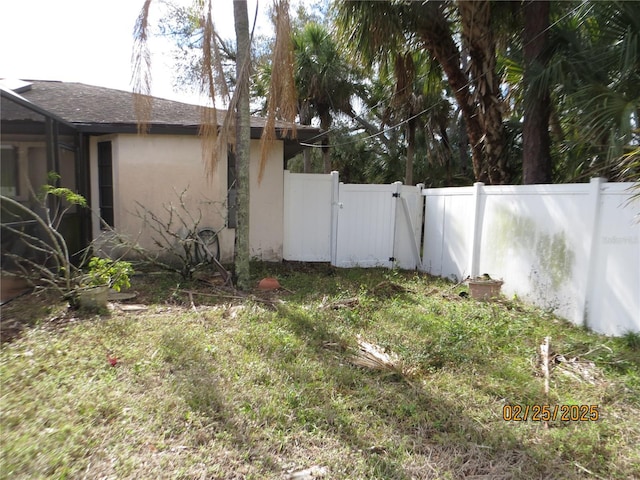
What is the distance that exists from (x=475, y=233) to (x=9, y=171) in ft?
21.5

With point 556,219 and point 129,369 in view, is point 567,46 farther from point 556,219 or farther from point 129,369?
point 129,369

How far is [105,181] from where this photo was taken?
7.60 m

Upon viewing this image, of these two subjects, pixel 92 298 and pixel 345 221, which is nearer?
pixel 92 298

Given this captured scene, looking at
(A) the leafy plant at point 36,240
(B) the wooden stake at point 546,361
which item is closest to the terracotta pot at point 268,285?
(A) the leafy plant at point 36,240

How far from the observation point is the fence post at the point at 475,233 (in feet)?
21.2

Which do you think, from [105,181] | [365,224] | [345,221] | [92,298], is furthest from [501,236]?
[105,181]

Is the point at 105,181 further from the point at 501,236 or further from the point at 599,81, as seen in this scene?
the point at 599,81

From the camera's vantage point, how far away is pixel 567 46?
578 centimetres

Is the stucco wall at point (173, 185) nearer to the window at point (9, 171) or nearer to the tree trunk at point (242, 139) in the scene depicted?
the tree trunk at point (242, 139)

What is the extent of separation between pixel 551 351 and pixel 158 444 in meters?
3.55

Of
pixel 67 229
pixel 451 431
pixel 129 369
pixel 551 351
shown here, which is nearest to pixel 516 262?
pixel 551 351

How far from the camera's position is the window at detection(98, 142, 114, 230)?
7.48 metres

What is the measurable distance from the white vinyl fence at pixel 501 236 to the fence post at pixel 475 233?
17mm
